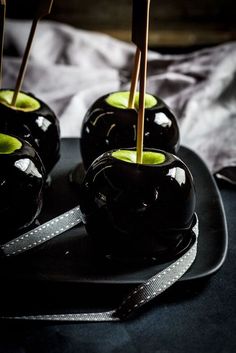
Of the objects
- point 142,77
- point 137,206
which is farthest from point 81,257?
point 142,77

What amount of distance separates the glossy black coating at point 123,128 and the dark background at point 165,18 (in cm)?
124

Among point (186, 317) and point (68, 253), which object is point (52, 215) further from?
point (186, 317)

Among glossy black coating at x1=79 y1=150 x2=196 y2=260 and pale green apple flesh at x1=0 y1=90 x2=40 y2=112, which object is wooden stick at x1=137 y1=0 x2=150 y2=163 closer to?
glossy black coating at x1=79 y1=150 x2=196 y2=260

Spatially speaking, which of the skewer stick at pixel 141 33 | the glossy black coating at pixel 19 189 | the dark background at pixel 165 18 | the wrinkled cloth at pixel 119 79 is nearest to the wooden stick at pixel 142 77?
the skewer stick at pixel 141 33

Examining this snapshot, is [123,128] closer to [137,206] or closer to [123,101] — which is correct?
[123,101]

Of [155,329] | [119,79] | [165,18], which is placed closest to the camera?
[155,329]

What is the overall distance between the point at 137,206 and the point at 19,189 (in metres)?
0.13

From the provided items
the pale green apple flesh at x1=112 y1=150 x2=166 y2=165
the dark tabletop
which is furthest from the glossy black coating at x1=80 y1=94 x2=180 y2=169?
the dark tabletop

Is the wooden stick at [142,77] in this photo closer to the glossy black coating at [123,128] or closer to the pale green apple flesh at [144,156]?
the pale green apple flesh at [144,156]

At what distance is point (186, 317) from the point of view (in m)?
0.58

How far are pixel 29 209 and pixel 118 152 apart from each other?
0.12 m

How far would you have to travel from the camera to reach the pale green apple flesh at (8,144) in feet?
2.06

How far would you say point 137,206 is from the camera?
58cm

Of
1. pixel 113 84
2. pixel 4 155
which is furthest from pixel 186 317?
pixel 113 84
